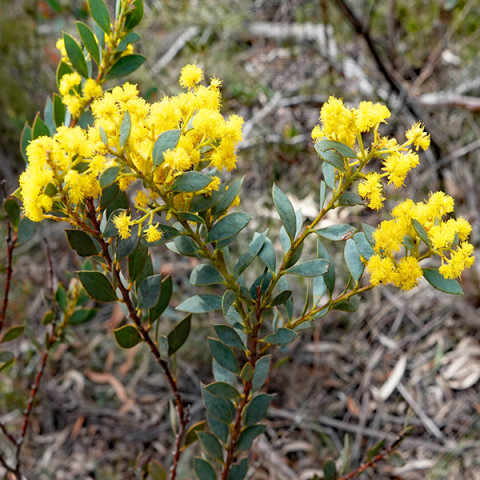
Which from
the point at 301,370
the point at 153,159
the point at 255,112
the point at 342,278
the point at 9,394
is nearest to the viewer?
the point at 153,159

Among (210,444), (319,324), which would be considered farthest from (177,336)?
(319,324)

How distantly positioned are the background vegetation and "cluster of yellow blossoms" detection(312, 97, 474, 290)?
3.13ft

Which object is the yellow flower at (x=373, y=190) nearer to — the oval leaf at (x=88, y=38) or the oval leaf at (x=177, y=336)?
the oval leaf at (x=177, y=336)

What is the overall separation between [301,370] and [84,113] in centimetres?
128

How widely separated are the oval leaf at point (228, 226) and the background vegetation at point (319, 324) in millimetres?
871

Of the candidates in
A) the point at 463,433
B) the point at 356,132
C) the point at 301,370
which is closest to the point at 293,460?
the point at 301,370

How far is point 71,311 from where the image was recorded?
1.01 m

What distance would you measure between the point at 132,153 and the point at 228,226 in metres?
0.14

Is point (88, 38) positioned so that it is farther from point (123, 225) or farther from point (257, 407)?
point (257, 407)

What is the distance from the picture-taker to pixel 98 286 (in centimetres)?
64

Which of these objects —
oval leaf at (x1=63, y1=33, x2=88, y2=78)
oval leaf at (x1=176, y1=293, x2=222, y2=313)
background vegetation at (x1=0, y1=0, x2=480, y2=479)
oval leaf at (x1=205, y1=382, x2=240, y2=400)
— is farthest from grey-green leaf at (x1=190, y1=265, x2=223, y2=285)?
background vegetation at (x1=0, y1=0, x2=480, y2=479)

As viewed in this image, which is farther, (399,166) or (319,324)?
(319,324)

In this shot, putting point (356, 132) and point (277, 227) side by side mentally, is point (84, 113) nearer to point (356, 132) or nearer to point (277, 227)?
point (356, 132)

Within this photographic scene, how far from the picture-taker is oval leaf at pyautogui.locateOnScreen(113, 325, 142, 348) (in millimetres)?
658
